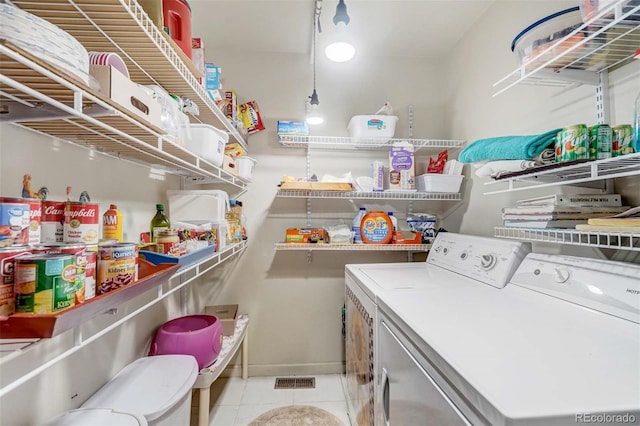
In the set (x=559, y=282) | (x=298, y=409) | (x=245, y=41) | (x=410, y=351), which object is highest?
(x=245, y=41)

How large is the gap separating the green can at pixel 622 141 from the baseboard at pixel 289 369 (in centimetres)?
212

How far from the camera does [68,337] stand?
100cm

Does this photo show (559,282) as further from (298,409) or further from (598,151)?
(298,409)

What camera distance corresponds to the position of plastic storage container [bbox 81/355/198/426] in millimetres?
1022

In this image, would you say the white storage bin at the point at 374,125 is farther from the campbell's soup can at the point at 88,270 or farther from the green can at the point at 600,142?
the campbell's soup can at the point at 88,270

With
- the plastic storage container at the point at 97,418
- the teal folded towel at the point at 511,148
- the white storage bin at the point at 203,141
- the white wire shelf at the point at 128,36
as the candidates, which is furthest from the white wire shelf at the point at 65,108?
the teal folded towel at the point at 511,148

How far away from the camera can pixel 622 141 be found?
2.97 ft

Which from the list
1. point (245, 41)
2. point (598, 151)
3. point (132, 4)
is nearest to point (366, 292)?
point (598, 151)

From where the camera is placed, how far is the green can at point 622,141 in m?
0.89

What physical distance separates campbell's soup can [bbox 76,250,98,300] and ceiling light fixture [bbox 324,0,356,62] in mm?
1393

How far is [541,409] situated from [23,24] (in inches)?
44.8

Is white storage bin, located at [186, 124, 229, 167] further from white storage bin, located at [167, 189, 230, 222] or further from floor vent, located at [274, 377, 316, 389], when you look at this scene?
floor vent, located at [274, 377, 316, 389]

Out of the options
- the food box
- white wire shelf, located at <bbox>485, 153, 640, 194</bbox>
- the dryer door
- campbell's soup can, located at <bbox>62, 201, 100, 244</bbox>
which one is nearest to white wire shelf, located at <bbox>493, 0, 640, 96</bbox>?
white wire shelf, located at <bbox>485, 153, 640, 194</bbox>

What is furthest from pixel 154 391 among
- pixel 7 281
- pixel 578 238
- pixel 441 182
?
pixel 441 182
